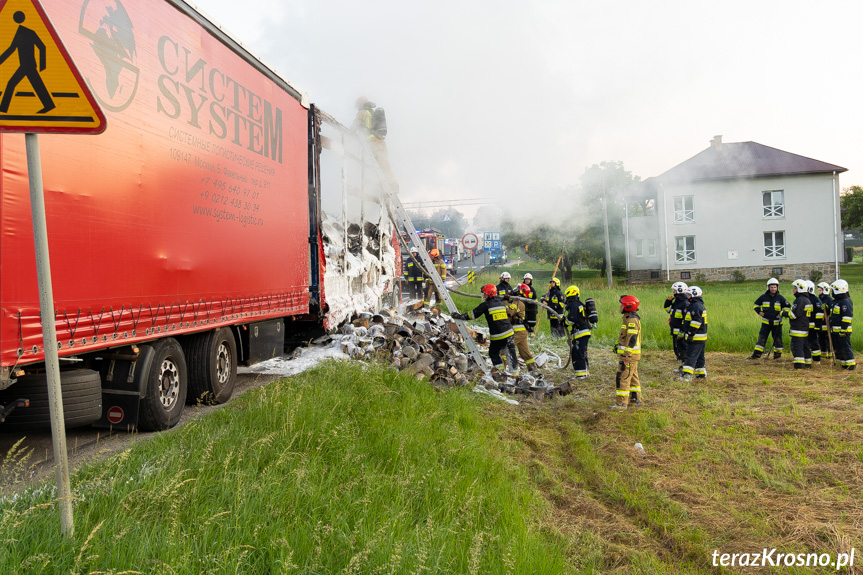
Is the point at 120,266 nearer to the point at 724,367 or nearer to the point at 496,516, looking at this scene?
the point at 496,516

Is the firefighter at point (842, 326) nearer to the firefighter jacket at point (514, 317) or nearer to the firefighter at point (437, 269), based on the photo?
the firefighter jacket at point (514, 317)

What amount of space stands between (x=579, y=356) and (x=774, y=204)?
28.4 meters

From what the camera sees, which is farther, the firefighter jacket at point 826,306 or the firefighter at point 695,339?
the firefighter jacket at point 826,306

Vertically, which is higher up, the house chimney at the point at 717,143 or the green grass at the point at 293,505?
the house chimney at the point at 717,143

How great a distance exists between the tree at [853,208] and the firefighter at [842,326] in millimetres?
36410

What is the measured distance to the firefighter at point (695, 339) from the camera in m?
9.59

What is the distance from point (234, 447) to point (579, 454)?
11.6 ft

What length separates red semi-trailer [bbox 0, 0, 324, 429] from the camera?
3979 millimetres

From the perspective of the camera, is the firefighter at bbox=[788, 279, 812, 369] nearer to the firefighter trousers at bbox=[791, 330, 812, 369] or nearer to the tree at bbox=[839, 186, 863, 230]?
the firefighter trousers at bbox=[791, 330, 812, 369]

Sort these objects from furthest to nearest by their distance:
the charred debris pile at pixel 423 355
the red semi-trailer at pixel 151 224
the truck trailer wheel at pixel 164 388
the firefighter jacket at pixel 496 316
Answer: the firefighter jacket at pixel 496 316, the charred debris pile at pixel 423 355, the truck trailer wheel at pixel 164 388, the red semi-trailer at pixel 151 224

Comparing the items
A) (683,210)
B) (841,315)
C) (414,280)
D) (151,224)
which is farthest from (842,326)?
(683,210)

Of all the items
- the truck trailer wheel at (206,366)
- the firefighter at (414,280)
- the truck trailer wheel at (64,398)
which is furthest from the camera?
the firefighter at (414,280)

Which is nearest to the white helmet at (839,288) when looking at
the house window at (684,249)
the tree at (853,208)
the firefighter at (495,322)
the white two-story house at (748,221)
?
the firefighter at (495,322)
